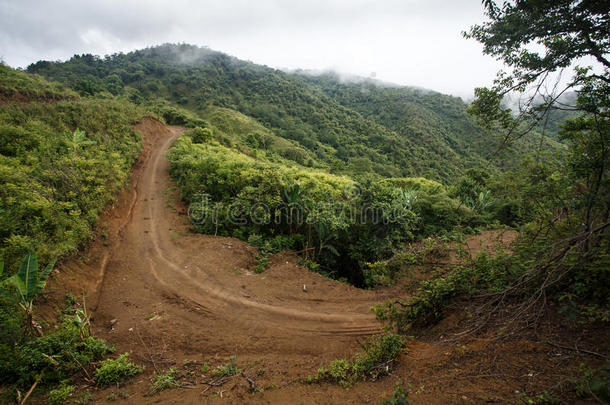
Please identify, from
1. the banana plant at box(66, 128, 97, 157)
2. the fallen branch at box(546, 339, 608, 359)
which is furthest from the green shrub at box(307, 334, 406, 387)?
the banana plant at box(66, 128, 97, 157)

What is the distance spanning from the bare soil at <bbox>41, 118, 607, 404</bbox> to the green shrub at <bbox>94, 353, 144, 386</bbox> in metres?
0.17

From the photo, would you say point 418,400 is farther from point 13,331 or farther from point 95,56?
point 95,56

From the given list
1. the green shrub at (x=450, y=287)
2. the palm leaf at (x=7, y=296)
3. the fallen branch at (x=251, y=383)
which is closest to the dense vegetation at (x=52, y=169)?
the palm leaf at (x=7, y=296)

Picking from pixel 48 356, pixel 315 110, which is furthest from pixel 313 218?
pixel 315 110

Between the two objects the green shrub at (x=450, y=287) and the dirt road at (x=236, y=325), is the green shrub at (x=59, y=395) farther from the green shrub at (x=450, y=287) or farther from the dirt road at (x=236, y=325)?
the green shrub at (x=450, y=287)

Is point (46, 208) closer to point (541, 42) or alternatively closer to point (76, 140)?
point (76, 140)

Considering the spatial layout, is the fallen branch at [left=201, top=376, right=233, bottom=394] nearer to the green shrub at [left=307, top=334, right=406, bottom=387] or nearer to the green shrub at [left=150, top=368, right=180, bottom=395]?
the green shrub at [left=150, top=368, right=180, bottom=395]

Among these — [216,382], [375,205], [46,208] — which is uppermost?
[375,205]

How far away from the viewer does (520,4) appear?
4.00 meters

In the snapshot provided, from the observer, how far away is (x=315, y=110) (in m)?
61.2

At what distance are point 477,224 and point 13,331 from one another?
19.9 metres

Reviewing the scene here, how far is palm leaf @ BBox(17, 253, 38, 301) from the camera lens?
5.02 meters

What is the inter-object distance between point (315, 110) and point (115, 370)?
6205cm

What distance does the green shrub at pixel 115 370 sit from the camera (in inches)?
188
